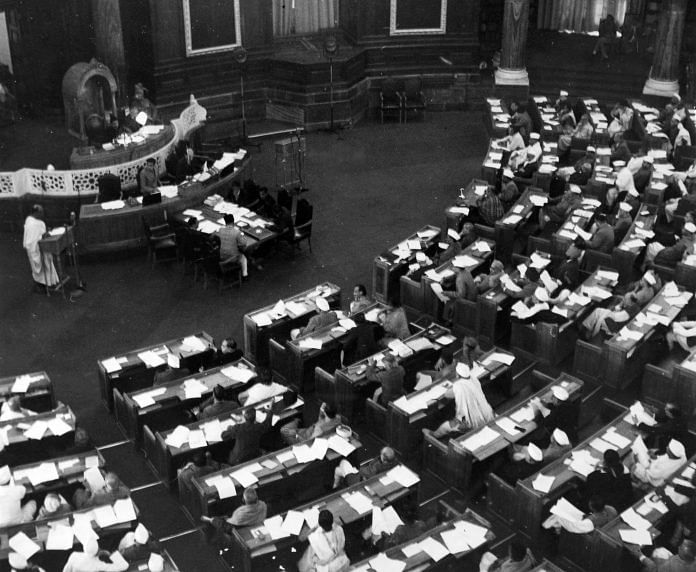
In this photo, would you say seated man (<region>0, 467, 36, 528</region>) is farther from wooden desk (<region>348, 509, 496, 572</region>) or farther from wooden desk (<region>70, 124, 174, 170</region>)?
wooden desk (<region>70, 124, 174, 170</region>)

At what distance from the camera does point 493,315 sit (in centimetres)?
1508

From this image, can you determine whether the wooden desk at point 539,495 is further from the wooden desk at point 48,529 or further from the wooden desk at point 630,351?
the wooden desk at point 48,529

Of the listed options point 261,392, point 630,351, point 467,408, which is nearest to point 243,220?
point 261,392

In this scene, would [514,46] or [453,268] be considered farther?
[514,46]

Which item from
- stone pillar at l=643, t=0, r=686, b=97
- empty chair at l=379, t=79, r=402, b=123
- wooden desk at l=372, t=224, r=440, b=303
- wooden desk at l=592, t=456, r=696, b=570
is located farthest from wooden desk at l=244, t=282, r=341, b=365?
stone pillar at l=643, t=0, r=686, b=97

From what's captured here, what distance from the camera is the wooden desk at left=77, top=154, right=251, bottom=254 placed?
59.1 feet

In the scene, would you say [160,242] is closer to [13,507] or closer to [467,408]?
[467,408]

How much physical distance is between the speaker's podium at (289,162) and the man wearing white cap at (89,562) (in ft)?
41.2

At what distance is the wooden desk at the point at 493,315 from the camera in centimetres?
1509

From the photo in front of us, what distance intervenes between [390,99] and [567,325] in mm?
12903

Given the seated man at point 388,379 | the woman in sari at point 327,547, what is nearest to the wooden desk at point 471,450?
the seated man at point 388,379

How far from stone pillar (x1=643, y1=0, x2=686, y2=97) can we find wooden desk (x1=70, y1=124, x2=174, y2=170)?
12797 mm

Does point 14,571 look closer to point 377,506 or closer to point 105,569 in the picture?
point 105,569

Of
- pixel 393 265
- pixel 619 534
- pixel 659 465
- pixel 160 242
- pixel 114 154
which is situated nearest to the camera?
pixel 619 534
